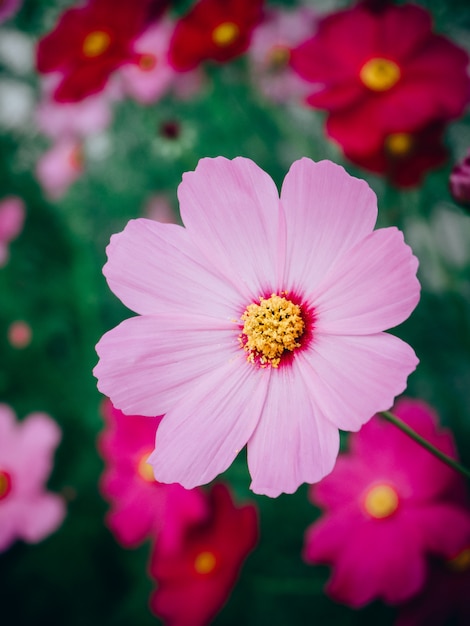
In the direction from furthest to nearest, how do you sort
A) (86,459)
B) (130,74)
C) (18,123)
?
(18,123)
(86,459)
(130,74)

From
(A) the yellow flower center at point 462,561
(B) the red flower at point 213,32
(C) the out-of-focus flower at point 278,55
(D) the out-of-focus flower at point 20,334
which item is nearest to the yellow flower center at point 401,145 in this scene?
(B) the red flower at point 213,32

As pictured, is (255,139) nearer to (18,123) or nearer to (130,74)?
(130,74)

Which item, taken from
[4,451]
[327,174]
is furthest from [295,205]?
[4,451]

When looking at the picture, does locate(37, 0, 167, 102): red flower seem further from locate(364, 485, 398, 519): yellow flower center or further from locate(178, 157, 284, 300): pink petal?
locate(364, 485, 398, 519): yellow flower center

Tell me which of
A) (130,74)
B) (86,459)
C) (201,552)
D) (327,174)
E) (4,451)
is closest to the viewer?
(327,174)

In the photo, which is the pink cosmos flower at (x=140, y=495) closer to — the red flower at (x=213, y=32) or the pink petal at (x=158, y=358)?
the pink petal at (x=158, y=358)

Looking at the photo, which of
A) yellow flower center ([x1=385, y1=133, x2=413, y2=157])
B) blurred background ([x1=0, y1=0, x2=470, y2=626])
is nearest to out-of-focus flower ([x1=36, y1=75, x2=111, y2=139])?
blurred background ([x1=0, y1=0, x2=470, y2=626])

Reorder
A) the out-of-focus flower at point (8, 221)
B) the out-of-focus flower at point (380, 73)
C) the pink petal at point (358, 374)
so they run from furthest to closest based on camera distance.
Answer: the out-of-focus flower at point (8, 221)
the out-of-focus flower at point (380, 73)
the pink petal at point (358, 374)
